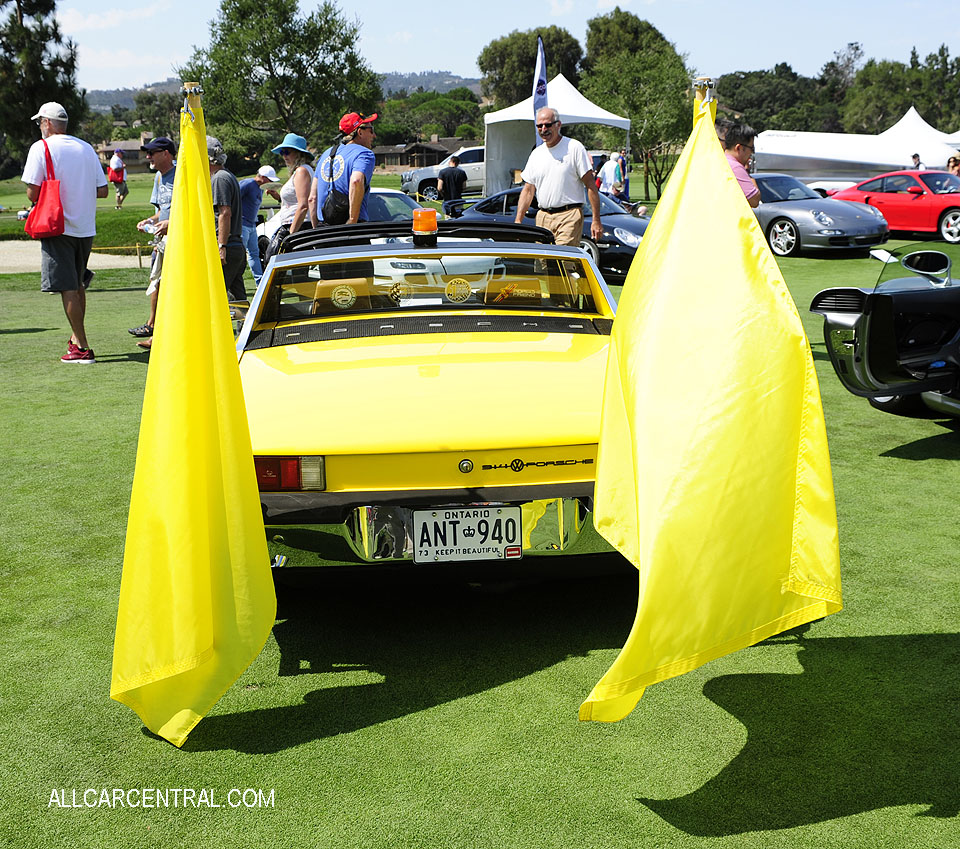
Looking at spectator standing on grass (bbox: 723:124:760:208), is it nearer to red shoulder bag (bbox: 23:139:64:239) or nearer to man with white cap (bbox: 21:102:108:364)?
man with white cap (bbox: 21:102:108:364)

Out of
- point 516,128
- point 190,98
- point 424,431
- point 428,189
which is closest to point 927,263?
point 424,431

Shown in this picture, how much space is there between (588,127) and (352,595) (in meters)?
57.8

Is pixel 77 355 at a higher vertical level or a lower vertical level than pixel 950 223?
lower

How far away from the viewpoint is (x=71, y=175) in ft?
27.7

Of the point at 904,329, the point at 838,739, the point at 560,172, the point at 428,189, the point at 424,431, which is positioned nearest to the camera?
the point at 838,739

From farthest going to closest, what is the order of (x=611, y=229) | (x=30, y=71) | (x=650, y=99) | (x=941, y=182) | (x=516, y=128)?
1. (x=30, y=71)
2. (x=650, y=99)
3. (x=516, y=128)
4. (x=941, y=182)
5. (x=611, y=229)

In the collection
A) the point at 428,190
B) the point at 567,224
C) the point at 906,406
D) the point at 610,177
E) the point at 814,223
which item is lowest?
the point at 906,406

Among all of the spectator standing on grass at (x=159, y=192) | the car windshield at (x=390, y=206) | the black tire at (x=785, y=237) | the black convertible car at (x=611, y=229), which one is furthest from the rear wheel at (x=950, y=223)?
the spectator standing on grass at (x=159, y=192)

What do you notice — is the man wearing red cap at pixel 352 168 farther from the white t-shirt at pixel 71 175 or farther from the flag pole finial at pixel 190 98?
the flag pole finial at pixel 190 98

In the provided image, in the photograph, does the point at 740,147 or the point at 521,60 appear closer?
the point at 740,147

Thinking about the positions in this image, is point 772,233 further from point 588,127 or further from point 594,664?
point 588,127

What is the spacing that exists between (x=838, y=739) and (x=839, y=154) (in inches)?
1498

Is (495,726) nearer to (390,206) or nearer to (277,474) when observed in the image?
(277,474)

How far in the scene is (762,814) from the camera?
2.56 m
